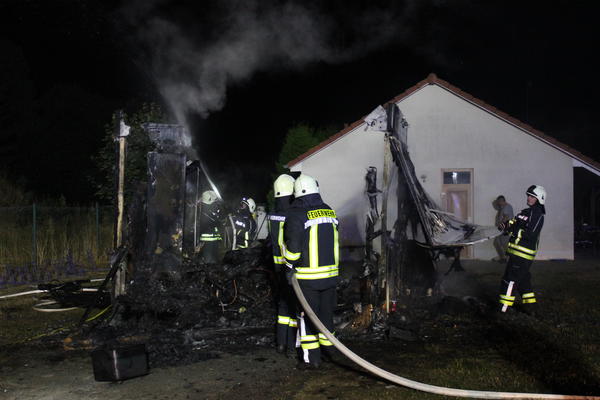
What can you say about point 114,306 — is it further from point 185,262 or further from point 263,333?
point 263,333

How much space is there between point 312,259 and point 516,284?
3919mm

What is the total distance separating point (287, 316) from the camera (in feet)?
20.7

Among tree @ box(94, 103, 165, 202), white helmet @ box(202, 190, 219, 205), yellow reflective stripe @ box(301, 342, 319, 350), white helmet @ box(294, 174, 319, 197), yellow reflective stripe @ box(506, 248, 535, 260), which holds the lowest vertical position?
yellow reflective stripe @ box(301, 342, 319, 350)

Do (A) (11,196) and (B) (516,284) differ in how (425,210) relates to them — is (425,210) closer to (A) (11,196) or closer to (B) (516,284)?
(B) (516,284)

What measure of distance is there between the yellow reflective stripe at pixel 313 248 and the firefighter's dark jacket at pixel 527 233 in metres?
3.91

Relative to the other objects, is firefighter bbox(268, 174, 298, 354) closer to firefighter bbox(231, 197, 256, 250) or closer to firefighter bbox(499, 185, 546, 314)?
firefighter bbox(499, 185, 546, 314)

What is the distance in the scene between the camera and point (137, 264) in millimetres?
7621

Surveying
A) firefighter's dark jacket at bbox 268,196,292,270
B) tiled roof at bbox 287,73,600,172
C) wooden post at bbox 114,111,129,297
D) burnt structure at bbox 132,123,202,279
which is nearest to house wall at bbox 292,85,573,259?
tiled roof at bbox 287,73,600,172

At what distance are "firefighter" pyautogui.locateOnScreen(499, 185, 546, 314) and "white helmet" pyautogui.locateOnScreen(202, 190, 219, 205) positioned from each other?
5967mm

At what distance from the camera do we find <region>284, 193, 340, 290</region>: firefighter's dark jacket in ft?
18.5

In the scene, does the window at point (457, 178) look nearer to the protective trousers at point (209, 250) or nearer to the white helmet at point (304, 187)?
the protective trousers at point (209, 250)

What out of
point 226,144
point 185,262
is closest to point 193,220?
point 185,262

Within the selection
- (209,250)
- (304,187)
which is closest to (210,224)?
(209,250)

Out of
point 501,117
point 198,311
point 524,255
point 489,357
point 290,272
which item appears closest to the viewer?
point 290,272
